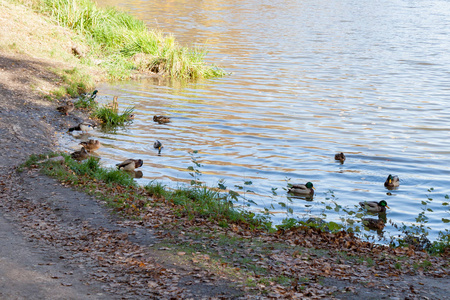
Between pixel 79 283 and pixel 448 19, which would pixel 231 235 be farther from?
pixel 448 19

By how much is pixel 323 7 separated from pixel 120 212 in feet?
180

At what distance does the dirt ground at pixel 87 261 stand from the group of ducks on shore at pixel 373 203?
10.5 ft

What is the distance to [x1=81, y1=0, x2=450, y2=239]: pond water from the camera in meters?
13.2

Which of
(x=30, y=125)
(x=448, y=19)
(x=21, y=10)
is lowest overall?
(x=30, y=125)

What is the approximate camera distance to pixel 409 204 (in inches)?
492

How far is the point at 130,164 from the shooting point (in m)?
13.4

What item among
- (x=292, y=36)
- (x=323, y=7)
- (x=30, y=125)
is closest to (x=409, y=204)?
(x=30, y=125)

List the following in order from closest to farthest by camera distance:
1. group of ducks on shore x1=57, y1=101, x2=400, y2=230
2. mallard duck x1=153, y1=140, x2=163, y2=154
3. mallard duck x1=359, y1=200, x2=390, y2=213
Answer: group of ducks on shore x1=57, y1=101, x2=400, y2=230 < mallard duck x1=359, y1=200, x2=390, y2=213 < mallard duck x1=153, y1=140, x2=163, y2=154

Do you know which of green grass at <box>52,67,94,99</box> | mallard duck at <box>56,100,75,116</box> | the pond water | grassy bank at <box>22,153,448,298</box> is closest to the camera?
grassy bank at <box>22,153,448,298</box>

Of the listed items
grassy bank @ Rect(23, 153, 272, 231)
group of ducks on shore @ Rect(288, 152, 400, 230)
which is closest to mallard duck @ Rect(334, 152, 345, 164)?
group of ducks on shore @ Rect(288, 152, 400, 230)

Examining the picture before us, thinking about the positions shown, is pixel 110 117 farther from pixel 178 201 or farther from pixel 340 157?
pixel 178 201

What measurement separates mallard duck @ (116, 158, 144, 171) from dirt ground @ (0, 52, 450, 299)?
2411 mm

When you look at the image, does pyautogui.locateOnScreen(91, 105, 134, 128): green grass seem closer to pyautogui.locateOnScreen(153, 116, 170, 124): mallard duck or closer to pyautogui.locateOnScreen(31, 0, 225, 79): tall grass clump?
pyautogui.locateOnScreen(153, 116, 170, 124): mallard duck

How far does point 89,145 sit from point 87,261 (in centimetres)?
772
